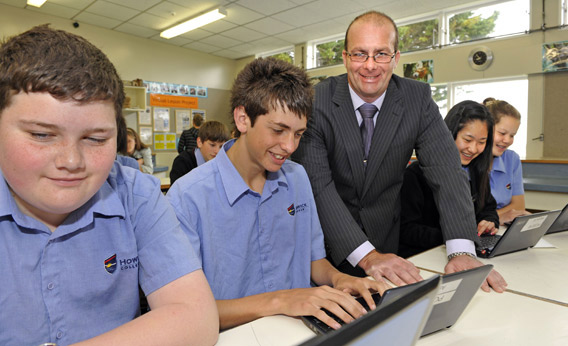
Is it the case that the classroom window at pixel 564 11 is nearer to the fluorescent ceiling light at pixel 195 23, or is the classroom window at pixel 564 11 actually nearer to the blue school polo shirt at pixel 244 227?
the fluorescent ceiling light at pixel 195 23

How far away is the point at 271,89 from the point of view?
1.16 metres

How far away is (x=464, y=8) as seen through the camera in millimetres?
4969

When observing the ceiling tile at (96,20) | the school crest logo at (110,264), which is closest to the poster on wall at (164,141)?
the ceiling tile at (96,20)

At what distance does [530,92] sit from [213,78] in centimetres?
556

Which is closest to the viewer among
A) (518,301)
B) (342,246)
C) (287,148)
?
(518,301)

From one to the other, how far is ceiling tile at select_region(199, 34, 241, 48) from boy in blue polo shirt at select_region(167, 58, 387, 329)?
559 centimetres

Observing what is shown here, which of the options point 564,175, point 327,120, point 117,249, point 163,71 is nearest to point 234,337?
point 117,249

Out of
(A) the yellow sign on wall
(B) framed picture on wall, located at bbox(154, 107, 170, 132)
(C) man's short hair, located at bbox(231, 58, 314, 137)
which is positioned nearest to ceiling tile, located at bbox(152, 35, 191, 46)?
(A) the yellow sign on wall

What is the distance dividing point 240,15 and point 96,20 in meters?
2.25

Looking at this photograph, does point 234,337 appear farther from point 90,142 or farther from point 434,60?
point 434,60

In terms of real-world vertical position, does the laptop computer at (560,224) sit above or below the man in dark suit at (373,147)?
below

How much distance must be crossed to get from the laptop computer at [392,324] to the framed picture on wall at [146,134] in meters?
6.77

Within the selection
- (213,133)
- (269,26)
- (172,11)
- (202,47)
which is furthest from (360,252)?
(202,47)

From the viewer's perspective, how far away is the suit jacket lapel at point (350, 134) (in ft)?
4.97
